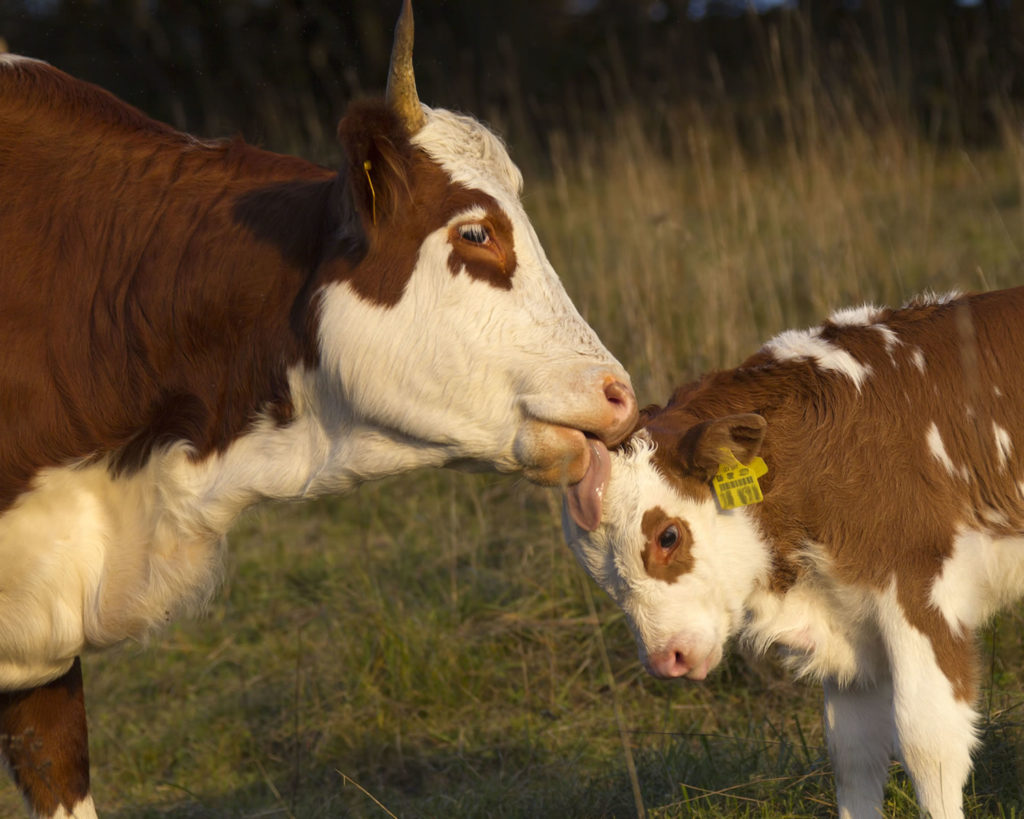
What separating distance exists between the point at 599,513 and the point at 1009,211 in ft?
23.0

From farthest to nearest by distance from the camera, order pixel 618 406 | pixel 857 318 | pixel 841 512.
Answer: pixel 857 318
pixel 841 512
pixel 618 406

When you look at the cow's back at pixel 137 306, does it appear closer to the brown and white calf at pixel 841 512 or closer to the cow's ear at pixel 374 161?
the cow's ear at pixel 374 161

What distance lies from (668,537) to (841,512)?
0.50 meters

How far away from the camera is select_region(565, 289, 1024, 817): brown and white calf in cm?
361

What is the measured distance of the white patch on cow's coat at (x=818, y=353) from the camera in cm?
386

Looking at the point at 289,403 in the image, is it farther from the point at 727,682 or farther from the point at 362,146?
the point at 727,682

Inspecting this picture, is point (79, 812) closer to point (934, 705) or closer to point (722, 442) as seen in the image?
point (722, 442)

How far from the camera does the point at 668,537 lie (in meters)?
3.83

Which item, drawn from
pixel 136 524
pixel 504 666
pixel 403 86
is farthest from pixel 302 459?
pixel 504 666

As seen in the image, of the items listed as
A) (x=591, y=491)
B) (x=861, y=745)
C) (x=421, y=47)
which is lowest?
(x=861, y=745)

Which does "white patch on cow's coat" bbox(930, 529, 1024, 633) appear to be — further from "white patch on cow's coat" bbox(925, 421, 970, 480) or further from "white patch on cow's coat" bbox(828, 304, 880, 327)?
"white patch on cow's coat" bbox(828, 304, 880, 327)

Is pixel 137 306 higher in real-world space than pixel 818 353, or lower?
lower

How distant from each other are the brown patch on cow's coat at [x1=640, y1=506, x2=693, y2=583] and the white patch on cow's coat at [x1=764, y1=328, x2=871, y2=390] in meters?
0.62

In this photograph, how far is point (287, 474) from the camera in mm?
3439
